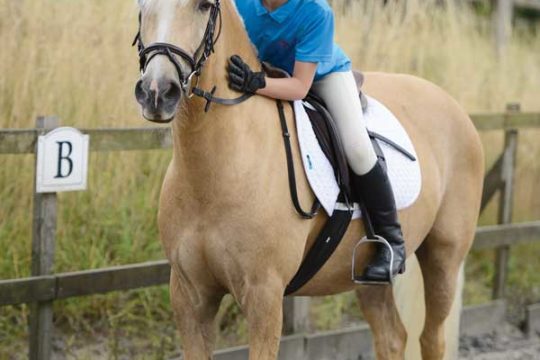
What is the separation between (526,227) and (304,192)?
4042mm

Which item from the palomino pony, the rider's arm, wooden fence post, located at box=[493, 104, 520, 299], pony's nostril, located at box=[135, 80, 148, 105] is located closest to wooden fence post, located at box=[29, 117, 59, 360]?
the palomino pony

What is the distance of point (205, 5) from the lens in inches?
155

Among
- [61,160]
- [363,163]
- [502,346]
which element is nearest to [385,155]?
[363,163]

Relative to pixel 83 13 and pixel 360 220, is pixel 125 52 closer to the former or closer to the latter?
pixel 83 13

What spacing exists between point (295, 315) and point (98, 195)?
4.79ft

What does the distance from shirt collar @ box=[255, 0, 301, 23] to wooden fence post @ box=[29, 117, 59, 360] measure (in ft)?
4.73

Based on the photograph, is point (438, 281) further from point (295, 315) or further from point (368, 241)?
point (295, 315)

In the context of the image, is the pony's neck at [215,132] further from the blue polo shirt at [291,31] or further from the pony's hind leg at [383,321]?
the pony's hind leg at [383,321]

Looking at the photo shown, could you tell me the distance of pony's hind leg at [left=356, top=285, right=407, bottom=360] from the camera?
5633 mm

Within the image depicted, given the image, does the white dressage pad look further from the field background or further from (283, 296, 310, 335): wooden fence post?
the field background

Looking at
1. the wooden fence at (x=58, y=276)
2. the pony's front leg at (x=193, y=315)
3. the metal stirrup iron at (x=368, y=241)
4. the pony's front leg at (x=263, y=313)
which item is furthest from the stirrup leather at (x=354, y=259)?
the wooden fence at (x=58, y=276)

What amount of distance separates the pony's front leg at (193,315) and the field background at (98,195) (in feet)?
5.40

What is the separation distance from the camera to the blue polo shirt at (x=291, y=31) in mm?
4457

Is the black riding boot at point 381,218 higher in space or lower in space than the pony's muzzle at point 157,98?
lower
